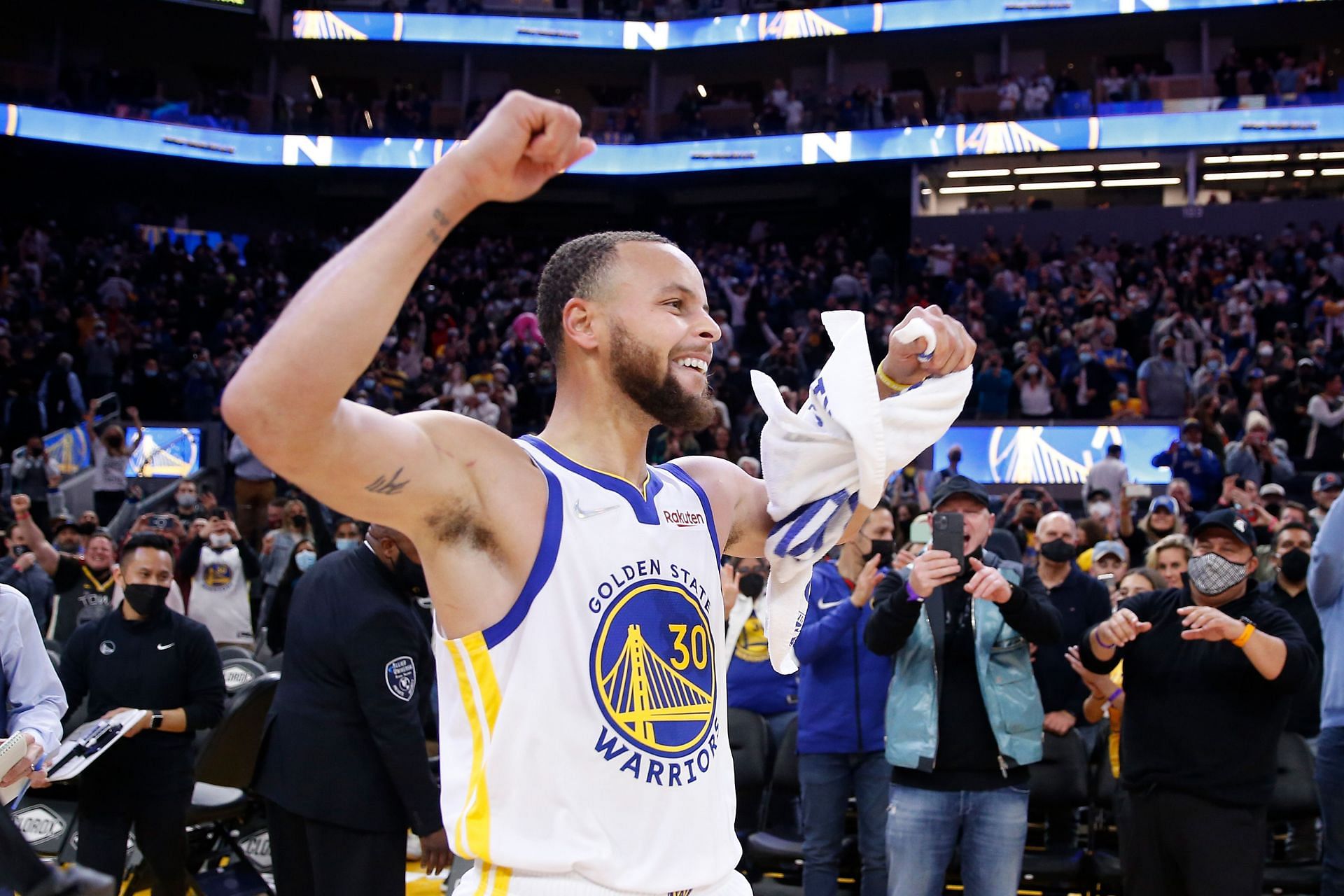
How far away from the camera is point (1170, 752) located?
206 inches

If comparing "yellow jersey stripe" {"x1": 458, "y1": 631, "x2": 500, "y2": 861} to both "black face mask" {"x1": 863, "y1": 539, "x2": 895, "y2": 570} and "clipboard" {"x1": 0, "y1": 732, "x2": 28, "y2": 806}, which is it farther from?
"black face mask" {"x1": 863, "y1": 539, "x2": 895, "y2": 570}

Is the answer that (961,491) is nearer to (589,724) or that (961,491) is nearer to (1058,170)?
(589,724)

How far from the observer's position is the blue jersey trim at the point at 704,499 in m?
2.43

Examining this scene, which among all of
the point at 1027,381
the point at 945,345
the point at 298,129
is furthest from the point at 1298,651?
the point at 298,129

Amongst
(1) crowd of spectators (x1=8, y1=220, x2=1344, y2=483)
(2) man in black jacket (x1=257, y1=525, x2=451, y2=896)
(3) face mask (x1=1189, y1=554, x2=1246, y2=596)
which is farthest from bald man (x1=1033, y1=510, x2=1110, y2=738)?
(1) crowd of spectators (x1=8, y1=220, x2=1344, y2=483)

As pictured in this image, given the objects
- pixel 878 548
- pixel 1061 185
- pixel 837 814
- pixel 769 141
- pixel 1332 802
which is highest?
pixel 769 141

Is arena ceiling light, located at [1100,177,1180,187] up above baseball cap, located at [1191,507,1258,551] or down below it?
above

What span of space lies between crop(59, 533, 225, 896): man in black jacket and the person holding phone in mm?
3269

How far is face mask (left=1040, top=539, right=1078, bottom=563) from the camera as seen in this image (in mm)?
6680

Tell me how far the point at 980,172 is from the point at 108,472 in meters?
20.0

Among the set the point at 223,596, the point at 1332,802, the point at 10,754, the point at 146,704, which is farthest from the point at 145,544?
the point at 1332,802

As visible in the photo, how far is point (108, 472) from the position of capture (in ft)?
50.2

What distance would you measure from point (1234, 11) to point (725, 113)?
1101cm

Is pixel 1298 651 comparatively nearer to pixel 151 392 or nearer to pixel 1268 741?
pixel 1268 741
